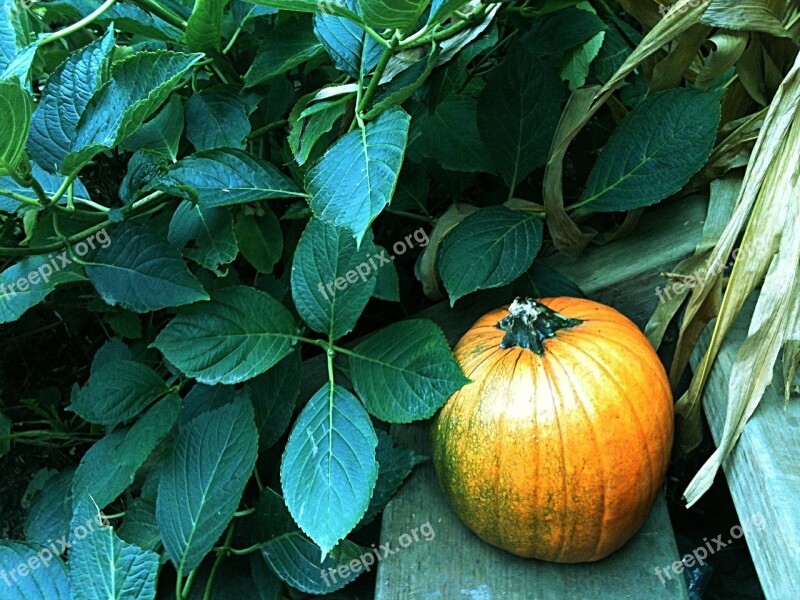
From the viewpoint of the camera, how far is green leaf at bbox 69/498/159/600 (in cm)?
79

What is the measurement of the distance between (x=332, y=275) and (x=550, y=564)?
428 mm

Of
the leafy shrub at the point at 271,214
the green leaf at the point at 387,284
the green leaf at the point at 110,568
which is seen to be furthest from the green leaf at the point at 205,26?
the green leaf at the point at 110,568

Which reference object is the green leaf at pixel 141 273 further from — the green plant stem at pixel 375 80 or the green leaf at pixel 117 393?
the green plant stem at pixel 375 80

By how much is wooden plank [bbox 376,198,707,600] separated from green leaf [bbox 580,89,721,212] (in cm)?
10

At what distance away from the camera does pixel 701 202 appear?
943 millimetres

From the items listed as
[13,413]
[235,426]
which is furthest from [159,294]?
[13,413]

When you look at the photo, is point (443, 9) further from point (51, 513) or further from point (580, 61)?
point (51, 513)

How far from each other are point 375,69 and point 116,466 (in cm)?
60

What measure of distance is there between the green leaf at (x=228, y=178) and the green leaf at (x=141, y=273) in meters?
0.08

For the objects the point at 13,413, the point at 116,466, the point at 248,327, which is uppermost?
the point at 248,327

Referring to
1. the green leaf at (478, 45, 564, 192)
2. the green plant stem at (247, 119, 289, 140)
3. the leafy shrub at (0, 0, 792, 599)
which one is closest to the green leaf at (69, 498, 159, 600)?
the leafy shrub at (0, 0, 792, 599)

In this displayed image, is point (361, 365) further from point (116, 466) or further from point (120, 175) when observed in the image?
point (120, 175)

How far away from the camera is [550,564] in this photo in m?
0.85

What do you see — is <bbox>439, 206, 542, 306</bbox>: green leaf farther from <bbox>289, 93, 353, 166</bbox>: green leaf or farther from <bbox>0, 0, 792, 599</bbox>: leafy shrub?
<bbox>289, 93, 353, 166</bbox>: green leaf
